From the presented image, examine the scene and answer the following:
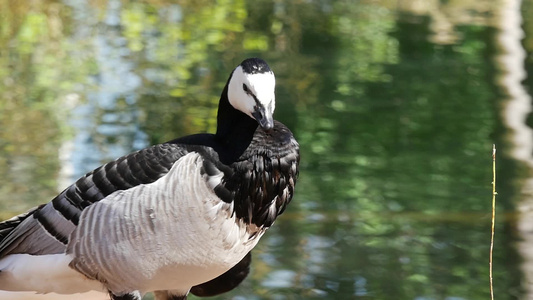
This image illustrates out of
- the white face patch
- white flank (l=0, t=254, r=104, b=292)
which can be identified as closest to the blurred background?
white flank (l=0, t=254, r=104, b=292)

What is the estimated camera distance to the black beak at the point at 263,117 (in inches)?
143

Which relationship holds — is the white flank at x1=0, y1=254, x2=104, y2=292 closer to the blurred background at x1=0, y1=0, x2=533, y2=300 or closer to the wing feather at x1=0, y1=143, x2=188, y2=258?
the wing feather at x1=0, y1=143, x2=188, y2=258

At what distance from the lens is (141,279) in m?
4.04

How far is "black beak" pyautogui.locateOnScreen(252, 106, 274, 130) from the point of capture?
12.0 ft

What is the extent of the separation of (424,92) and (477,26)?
360cm

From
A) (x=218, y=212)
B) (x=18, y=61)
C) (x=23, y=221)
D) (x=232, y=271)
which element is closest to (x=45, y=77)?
(x=18, y=61)

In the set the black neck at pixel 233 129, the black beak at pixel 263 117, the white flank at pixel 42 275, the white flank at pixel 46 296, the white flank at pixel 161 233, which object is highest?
the black beak at pixel 263 117

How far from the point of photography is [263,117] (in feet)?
12.1

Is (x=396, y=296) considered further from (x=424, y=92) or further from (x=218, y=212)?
(x=424, y=92)

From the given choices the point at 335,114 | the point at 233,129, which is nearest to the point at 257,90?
the point at 233,129

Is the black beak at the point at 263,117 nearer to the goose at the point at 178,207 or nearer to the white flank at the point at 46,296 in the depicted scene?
the goose at the point at 178,207

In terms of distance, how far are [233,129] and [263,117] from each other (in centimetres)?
38

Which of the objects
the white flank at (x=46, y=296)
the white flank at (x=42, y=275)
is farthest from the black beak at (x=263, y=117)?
the white flank at (x=46, y=296)

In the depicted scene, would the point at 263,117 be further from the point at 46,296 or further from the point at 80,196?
the point at 46,296
